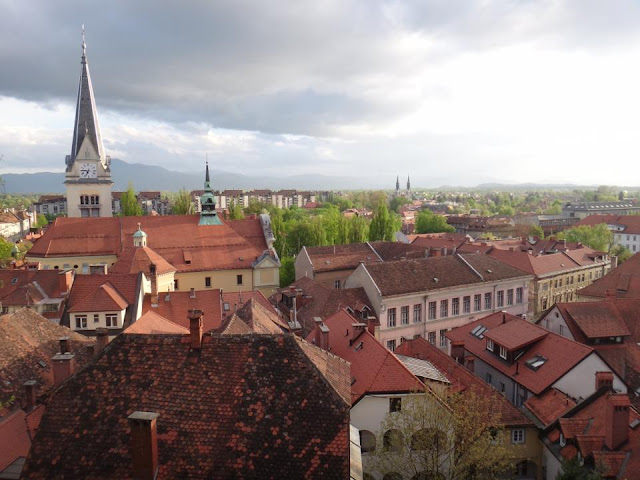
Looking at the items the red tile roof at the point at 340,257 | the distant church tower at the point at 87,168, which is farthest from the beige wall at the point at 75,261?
the red tile roof at the point at 340,257

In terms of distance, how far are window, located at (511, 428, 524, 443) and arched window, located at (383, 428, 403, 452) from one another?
6850 mm

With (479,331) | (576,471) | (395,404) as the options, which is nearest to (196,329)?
(395,404)

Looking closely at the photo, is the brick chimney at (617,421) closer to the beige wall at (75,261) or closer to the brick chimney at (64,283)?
the brick chimney at (64,283)

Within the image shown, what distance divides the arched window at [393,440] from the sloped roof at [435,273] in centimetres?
2068

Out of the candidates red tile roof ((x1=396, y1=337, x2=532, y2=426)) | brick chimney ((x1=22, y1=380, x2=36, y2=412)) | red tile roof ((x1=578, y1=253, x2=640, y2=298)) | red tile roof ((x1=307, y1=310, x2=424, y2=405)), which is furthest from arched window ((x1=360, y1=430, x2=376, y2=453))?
red tile roof ((x1=578, y1=253, x2=640, y2=298))

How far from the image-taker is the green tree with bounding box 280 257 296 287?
66.4m

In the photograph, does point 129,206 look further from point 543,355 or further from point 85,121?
point 543,355

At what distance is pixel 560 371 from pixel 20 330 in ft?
99.2

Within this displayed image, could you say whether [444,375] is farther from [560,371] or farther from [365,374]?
[560,371]

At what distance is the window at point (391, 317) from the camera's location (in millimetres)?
43875

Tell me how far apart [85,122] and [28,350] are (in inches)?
2002

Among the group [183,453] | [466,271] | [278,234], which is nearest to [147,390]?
[183,453]

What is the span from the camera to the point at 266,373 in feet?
49.1

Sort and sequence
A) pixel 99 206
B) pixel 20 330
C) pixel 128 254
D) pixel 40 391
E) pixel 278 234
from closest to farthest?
pixel 40 391 → pixel 20 330 → pixel 128 254 → pixel 99 206 → pixel 278 234
